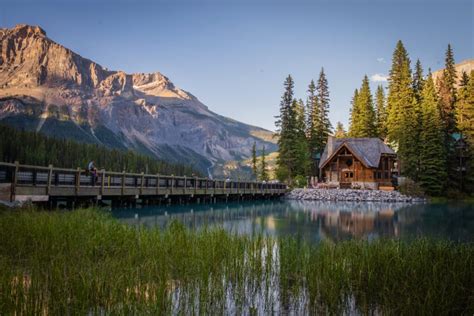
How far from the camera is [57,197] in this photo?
70.9ft

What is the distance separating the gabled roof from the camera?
2014 inches

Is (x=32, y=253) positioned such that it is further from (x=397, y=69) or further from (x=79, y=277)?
(x=397, y=69)

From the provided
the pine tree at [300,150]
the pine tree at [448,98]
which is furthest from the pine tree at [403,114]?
the pine tree at [300,150]

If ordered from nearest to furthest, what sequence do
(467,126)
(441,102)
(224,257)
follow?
(224,257), (467,126), (441,102)

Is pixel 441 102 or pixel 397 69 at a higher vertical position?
pixel 397 69

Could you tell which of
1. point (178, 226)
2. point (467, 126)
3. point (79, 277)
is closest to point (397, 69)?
point (467, 126)

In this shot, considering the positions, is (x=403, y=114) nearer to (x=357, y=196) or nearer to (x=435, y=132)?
(x=435, y=132)

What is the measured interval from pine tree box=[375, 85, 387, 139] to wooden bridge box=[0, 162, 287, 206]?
33.5m

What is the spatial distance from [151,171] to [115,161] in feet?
30.9

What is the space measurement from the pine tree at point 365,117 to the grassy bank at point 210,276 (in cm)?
5691

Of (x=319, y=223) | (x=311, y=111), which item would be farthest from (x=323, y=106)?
(x=319, y=223)

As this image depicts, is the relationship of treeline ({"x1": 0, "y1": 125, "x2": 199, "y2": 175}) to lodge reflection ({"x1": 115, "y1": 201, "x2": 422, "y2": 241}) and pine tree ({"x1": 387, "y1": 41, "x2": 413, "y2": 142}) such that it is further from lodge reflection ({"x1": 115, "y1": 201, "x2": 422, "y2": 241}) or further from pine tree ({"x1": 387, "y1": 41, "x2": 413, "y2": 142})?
lodge reflection ({"x1": 115, "y1": 201, "x2": 422, "y2": 241})

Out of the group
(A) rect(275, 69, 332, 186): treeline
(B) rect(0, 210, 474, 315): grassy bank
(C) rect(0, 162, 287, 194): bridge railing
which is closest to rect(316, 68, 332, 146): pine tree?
(A) rect(275, 69, 332, 186): treeline

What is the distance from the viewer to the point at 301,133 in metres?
60.9
